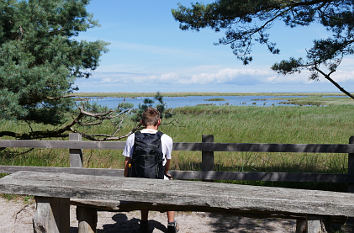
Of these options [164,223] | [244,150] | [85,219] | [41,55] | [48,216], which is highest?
[41,55]

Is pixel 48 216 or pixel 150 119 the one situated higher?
pixel 150 119

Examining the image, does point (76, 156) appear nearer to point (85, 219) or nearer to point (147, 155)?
point (85, 219)

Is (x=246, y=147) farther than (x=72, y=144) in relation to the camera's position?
No

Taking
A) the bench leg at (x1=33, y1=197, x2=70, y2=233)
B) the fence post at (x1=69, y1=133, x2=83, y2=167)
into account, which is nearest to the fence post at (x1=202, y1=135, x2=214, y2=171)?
the fence post at (x1=69, y1=133, x2=83, y2=167)

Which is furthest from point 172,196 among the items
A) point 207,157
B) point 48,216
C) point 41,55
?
point 41,55

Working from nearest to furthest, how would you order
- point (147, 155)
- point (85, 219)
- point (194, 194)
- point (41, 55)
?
point (194, 194) → point (147, 155) → point (85, 219) → point (41, 55)

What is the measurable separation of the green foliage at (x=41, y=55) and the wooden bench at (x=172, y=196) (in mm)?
4143

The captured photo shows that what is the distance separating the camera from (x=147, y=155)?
143 inches

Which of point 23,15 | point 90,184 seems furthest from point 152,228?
point 23,15

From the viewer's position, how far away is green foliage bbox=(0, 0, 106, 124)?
731 centimetres

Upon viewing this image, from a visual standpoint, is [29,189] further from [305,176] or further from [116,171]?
[305,176]

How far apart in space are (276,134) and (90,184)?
517 inches

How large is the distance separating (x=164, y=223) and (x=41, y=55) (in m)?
5.26

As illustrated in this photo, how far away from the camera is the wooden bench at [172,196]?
2.85 m
